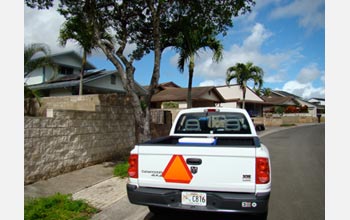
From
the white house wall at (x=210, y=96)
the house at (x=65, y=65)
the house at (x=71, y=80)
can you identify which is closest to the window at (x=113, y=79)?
the house at (x=71, y=80)

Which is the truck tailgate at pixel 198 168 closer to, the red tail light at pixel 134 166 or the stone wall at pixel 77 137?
the red tail light at pixel 134 166

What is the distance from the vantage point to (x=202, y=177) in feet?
12.7

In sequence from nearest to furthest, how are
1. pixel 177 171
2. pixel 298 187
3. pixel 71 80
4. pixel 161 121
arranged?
pixel 177 171
pixel 298 187
pixel 161 121
pixel 71 80

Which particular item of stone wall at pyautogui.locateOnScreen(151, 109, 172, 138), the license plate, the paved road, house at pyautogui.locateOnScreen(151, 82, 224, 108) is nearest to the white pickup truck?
the license plate

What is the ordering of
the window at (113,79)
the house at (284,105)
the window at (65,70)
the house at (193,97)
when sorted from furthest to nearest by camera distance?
the house at (284,105)
the window at (65,70)
the house at (193,97)
the window at (113,79)

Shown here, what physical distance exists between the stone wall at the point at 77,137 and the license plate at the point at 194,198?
409cm

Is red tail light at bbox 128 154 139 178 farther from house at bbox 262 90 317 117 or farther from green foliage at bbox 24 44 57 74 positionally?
house at bbox 262 90 317 117

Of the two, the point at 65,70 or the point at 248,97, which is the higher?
the point at 65,70

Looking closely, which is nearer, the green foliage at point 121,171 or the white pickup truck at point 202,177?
→ the white pickup truck at point 202,177

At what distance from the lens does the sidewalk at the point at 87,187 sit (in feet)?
19.0

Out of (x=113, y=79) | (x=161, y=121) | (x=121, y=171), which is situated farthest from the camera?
(x=113, y=79)

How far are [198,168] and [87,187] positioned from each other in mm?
3616

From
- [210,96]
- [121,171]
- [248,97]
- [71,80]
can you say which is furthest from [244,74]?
[121,171]

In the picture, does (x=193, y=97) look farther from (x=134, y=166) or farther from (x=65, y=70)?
(x=134, y=166)
